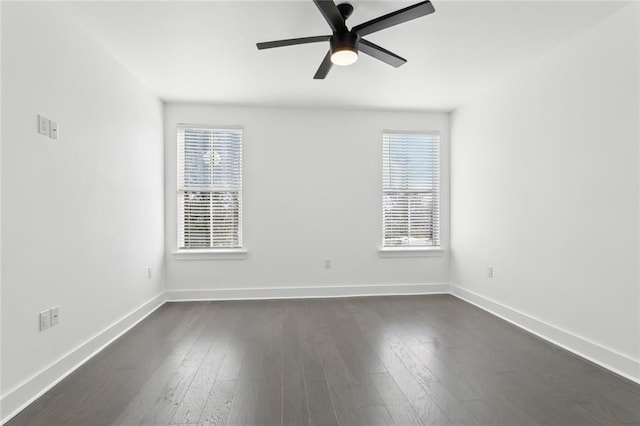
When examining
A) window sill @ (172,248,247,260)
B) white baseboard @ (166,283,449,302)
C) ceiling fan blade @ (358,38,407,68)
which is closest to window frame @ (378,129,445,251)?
white baseboard @ (166,283,449,302)

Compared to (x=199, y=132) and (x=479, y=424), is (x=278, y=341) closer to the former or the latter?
(x=479, y=424)

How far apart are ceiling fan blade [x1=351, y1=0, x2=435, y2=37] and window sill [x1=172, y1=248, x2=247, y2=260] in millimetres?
3059

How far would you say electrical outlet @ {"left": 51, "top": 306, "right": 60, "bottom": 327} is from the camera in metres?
2.23

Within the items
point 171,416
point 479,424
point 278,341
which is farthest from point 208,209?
point 479,424

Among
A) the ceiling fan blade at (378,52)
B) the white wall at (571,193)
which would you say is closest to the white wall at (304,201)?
the white wall at (571,193)

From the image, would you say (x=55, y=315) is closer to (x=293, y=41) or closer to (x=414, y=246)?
(x=293, y=41)

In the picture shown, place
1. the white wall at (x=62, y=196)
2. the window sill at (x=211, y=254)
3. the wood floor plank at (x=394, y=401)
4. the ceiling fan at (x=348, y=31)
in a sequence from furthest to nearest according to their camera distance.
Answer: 1. the window sill at (x=211, y=254)
2. the ceiling fan at (x=348, y=31)
3. the white wall at (x=62, y=196)
4. the wood floor plank at (x=394, y=401)

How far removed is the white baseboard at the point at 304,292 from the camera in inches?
173

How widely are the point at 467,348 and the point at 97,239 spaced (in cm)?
320

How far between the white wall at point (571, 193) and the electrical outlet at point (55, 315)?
3.89 metres

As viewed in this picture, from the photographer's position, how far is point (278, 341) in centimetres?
295

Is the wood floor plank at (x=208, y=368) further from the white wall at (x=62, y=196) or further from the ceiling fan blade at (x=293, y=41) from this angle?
the ceiling fan blade at (x=293, y=41)

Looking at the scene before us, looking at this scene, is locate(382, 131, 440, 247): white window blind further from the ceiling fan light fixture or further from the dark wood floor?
the ceiling fan light fixture

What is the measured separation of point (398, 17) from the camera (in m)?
2.11
